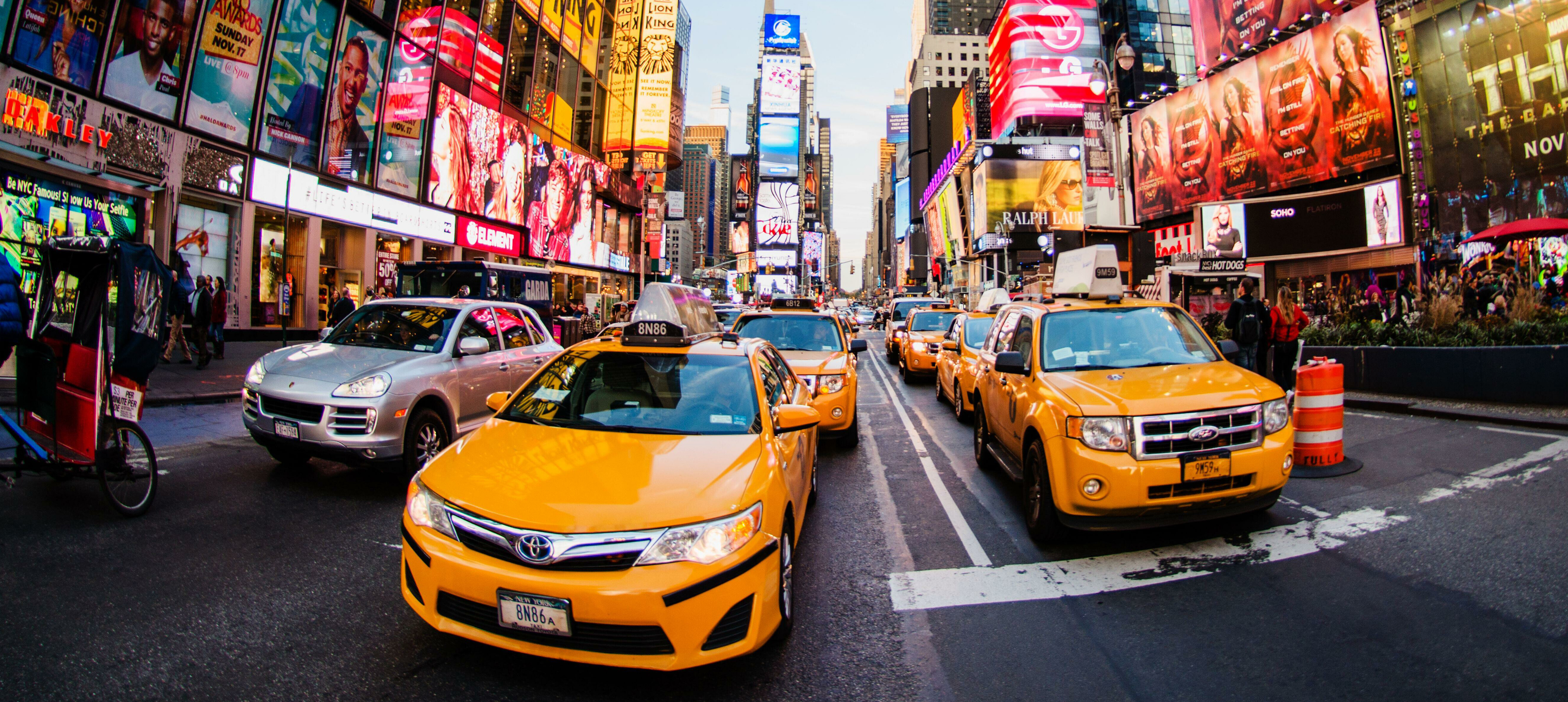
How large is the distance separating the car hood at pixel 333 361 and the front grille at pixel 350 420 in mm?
281

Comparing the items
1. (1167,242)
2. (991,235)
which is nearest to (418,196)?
(1167,242)

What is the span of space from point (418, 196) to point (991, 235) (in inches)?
1868

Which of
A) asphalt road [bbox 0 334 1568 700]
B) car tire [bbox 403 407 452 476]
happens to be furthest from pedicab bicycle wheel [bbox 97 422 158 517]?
car tire [bbox 403 407 452 476]

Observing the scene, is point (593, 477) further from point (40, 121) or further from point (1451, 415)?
point (40, 121)

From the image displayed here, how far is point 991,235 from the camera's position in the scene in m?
62.9

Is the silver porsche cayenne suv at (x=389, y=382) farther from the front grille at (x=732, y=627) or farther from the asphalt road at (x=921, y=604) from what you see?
the front grille at (x=732, y=627)

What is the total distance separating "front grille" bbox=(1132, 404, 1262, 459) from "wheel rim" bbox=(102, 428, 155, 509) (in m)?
6.84

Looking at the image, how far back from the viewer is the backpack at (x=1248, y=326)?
938 cm

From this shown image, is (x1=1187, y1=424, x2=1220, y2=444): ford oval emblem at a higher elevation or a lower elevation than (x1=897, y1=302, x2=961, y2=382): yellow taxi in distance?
lower

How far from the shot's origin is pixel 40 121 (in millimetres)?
14375

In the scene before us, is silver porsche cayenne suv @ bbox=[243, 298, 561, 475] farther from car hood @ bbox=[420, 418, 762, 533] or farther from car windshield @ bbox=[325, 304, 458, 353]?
car hood @ bbox=[420, 418, 762, 533]

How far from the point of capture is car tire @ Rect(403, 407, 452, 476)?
236 inches

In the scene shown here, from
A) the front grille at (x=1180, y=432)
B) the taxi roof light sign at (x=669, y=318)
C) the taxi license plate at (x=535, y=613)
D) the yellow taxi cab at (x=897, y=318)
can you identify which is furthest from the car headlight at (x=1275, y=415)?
the yellow taxi cab at (x=897, y=318)

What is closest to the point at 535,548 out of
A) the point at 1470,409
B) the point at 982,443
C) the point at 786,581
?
the point at 786,581
